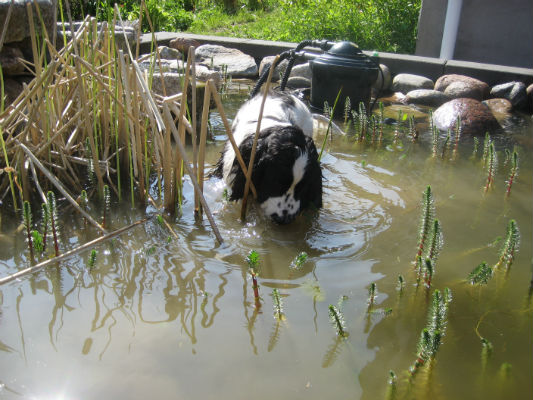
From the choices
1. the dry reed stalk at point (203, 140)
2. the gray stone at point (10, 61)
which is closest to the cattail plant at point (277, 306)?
the dry reed stalk at point (203, 140)

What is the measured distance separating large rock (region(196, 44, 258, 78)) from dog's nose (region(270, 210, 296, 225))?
4435mm

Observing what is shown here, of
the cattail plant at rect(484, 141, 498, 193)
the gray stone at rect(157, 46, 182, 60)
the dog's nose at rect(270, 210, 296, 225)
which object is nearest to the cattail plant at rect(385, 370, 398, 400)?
the dog's nose at rect(270, 210, 296, 225)

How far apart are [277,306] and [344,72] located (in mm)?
3904

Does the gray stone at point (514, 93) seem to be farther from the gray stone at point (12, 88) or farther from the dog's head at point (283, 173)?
the gray stone at point (12, 88)

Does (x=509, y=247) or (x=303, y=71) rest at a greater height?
(x=303, y=71)

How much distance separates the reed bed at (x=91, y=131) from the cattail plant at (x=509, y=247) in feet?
4.93

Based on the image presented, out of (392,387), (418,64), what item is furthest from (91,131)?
(418,64)

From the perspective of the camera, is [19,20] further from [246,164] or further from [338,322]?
[338,322]

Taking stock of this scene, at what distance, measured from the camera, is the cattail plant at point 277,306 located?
2135 millimetres

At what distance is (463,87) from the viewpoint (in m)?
6.24

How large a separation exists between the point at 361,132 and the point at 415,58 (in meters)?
2.97

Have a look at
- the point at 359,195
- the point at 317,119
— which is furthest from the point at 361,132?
the point at 359,195

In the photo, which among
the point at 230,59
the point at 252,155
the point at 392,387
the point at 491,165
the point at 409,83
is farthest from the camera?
the point at 230,59

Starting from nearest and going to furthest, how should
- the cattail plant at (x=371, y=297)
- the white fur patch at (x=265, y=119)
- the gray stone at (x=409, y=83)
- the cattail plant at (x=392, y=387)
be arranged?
1. the cattail plant at (x=392, y=387)
2. the cattail plant at (x=371, y=297)
3. the white fur patch at (x=265, y=119)
4. the gray stone at (x=409, y=83)
